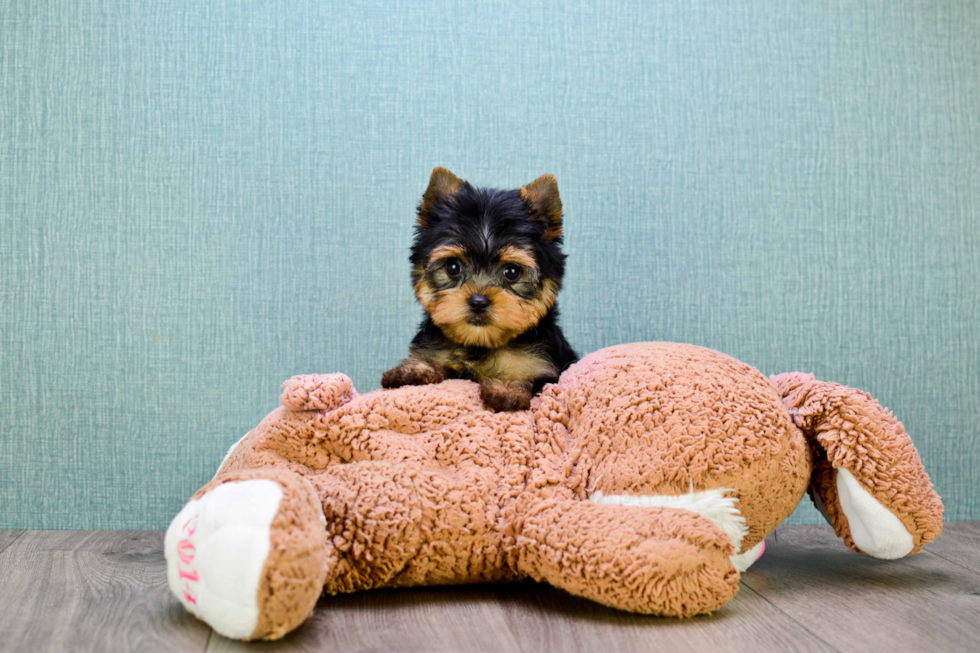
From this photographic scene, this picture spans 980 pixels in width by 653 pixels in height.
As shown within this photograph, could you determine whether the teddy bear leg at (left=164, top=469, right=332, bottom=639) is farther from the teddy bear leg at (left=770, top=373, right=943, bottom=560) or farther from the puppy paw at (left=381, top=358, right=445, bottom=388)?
the teddy bear leg at (left=770, top=373, right=943, bottom=560)

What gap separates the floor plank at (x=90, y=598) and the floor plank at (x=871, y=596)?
1.21m

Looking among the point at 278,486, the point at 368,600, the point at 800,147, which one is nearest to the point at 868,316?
the point at 800,147

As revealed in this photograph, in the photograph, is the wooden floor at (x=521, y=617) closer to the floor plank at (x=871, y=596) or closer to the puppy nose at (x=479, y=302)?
the floor plank at (x=871, y=596)

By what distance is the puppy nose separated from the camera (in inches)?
72.7

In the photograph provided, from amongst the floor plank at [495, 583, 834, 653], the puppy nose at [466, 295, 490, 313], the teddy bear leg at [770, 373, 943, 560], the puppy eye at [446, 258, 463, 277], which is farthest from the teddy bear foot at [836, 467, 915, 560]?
the puppy eye at [446, 258, 463, 277]

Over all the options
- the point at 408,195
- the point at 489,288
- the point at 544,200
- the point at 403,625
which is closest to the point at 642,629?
the point at 403,625

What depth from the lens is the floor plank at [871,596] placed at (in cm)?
143

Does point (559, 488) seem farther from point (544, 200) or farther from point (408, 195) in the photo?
point (408, 195)

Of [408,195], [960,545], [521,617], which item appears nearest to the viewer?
[521,617]

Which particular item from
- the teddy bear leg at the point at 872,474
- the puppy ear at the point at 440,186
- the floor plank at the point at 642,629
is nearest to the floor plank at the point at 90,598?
the floor plank at the point at 642,629

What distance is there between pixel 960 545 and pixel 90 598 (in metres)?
2.33

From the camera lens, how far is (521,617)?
1.50 metres

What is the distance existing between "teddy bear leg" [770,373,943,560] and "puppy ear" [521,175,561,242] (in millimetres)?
775

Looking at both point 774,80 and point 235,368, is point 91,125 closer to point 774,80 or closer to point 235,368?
point 235,368
